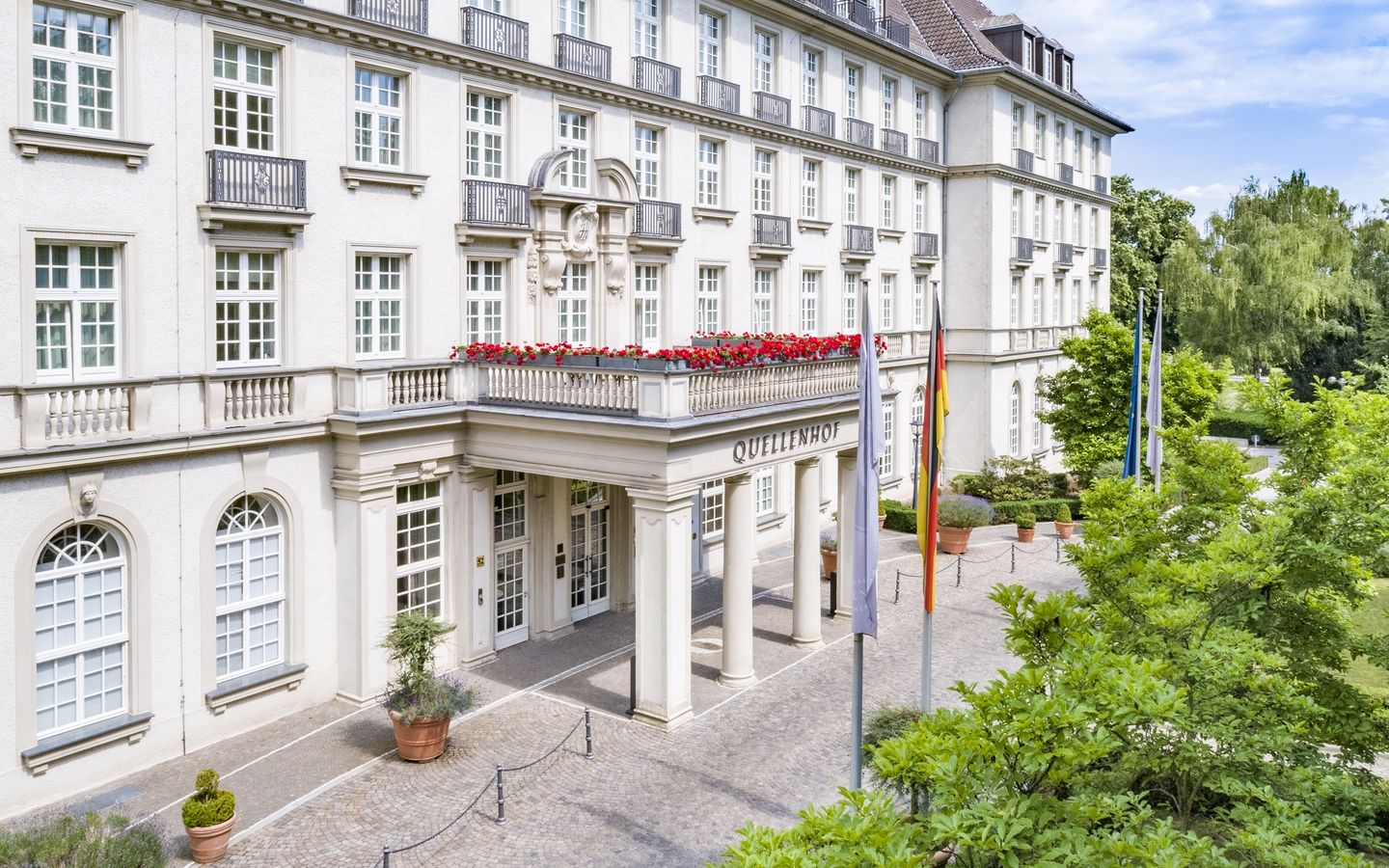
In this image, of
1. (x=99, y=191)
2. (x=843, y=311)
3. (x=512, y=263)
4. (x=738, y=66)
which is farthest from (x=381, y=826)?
(x=843, y=311)

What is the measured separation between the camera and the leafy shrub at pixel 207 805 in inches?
590

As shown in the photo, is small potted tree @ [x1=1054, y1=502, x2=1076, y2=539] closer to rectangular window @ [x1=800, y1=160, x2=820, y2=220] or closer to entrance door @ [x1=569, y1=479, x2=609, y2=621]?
rectangular window @ [x1=800, y1=160, x2=820, y2=220]

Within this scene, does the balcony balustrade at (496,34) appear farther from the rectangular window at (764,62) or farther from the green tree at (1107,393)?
the green tree at (1107,393)

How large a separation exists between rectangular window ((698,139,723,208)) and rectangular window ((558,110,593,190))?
4.83 m

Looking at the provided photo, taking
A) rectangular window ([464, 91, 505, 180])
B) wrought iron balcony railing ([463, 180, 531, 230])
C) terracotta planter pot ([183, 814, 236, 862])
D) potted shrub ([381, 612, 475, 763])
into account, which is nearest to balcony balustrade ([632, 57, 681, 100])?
rectangular window ([464, 91, 505, 180])

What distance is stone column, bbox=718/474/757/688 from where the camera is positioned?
2186cm

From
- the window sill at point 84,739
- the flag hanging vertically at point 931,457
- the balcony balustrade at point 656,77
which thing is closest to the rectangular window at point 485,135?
the balcony balustrade at point 656,77

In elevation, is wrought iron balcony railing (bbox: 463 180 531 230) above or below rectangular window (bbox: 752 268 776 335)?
above

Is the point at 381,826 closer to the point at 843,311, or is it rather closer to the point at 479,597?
the point at 479,597

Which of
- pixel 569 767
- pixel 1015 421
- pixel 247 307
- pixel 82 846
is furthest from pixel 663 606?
pixel 1015 421

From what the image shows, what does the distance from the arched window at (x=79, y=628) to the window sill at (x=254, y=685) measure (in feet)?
5.14

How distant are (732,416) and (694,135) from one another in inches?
460

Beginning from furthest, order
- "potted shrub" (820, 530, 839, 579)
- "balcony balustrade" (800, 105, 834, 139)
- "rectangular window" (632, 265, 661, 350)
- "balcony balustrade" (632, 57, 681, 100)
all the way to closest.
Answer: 1. "balcony balustrade" (800, 105, 834, 139)
2. "potted shrub" (820, 530, 839, 579)
3. "rectangular window" (632, 265, 661, 350)
4. "balcony balustrade" (632, 57, 681, 100)

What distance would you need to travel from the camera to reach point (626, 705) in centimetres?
2109
